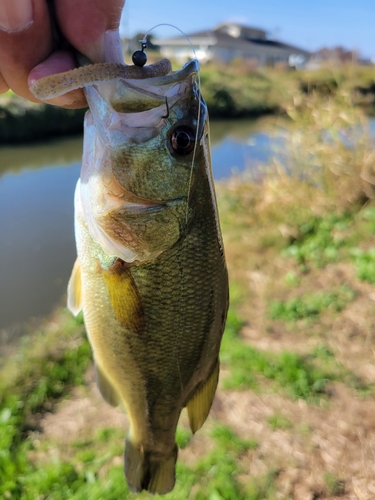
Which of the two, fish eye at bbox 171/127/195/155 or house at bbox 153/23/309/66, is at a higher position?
fish eye at bbox 171/127/195/155

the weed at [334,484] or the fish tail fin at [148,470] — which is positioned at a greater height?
the fish tail fin at [148,470]

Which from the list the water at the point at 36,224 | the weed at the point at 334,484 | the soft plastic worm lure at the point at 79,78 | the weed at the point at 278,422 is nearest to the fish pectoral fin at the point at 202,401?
the soft plastic worm lure at the point at 79,78

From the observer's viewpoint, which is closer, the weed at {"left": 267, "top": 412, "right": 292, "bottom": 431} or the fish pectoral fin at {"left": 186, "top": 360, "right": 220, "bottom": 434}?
the fish pectoral fin at {"left": 186, "top": 360, "right": 220, "bottom": 434}

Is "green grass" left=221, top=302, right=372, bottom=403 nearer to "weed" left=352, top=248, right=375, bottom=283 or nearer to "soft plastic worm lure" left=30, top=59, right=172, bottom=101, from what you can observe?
"weed" left=352, top=248, right=375, bottom=283

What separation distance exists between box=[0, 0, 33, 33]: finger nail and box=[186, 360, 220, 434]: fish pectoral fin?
1276mm

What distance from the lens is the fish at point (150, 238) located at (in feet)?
4.04

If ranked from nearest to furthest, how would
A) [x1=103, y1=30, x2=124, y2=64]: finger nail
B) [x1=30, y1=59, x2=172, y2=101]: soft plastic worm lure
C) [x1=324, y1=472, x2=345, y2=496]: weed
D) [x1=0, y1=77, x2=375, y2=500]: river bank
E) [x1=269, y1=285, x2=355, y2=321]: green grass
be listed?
1. [x1=30, y1=59, x2=172, y2=101]: soft plastic worm lure
2. [x1=103, y1=30, x2=124, y2=64]: finger nail
3. [x1=324, y1=472, x2=345, y2=496]: weed
4. [x1=0, y1=77, x2=375, y2=500]: river bank
5. [x1=269, y1=285, x2=355, y2=321]: green grass

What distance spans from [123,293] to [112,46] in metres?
0.77

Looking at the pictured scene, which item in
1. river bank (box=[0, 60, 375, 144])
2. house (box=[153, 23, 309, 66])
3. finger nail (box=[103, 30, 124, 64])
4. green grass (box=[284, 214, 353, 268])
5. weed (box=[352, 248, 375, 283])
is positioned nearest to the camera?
finger nail (box=[103, 30, 124, 64])

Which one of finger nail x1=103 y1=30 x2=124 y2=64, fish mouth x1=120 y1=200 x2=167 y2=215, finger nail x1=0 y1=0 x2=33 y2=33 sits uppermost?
finger nail x1=0 y1=0 x2=33 y2=33

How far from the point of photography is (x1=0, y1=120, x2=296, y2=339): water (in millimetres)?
6051

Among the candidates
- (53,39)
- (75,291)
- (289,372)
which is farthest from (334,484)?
(53,39)

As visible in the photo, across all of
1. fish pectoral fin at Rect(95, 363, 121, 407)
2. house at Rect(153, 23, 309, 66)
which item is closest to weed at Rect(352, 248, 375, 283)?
fish pectoral fin at Rect(95, 363, 121, 407)

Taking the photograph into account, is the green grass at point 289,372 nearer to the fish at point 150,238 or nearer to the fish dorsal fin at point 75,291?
the fish at point 150,238
